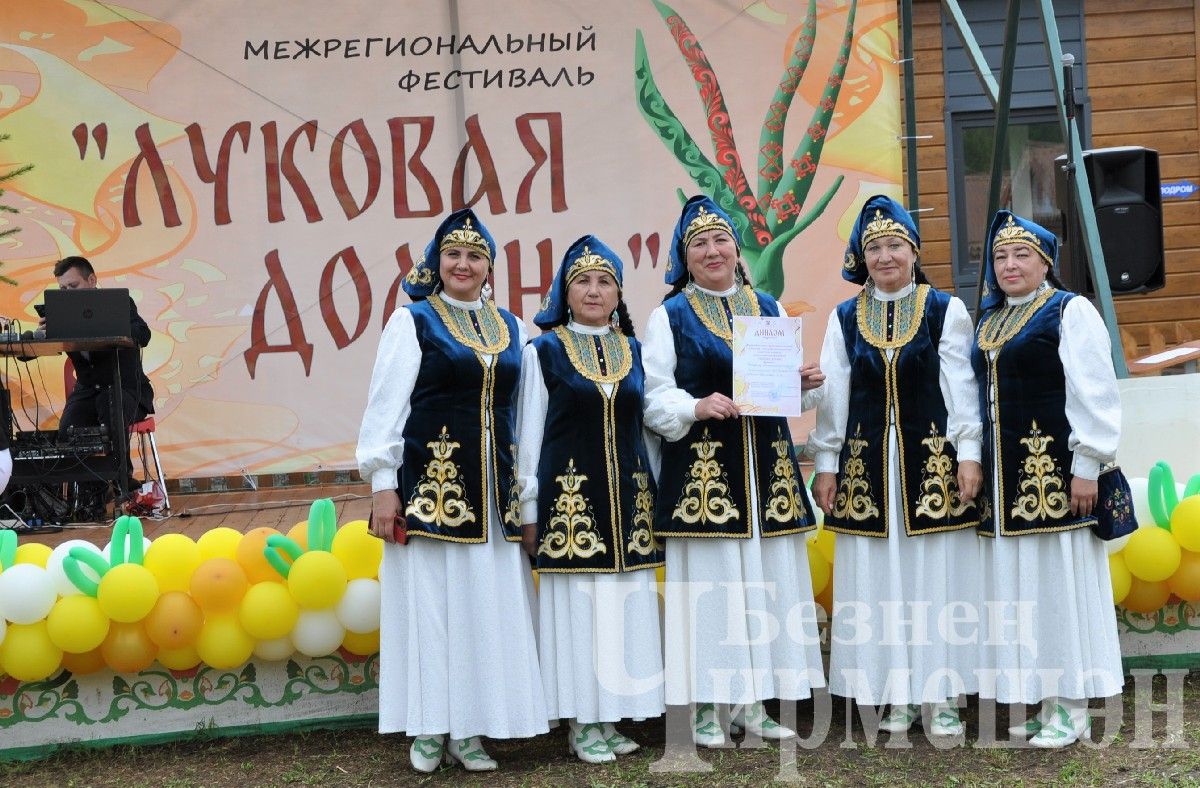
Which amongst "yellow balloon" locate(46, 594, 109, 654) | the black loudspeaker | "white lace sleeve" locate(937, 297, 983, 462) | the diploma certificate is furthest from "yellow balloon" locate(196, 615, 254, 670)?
the black loudspeaker

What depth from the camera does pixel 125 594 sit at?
3.37m

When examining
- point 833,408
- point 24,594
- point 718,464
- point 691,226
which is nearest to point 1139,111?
point 833,408

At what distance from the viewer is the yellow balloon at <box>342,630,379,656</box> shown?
3.55m

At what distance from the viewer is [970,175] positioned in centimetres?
844

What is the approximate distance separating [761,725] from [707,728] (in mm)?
156

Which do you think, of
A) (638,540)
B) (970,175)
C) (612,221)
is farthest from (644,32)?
(638,540)

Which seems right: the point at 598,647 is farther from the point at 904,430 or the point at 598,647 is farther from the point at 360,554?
the point at 904,430

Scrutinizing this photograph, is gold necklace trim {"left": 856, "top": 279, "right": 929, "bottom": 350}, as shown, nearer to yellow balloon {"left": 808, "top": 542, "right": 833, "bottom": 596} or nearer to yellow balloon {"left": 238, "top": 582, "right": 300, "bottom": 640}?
yellow balloon {"left": 808, "top": 542, "right": 833, "bottom": 596}

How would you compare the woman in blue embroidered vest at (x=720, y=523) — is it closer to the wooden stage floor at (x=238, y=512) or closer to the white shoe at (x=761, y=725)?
the white shoe at (x=761, y=725)

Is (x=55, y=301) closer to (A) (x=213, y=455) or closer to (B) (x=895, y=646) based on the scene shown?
(A) (x=213, y=455)

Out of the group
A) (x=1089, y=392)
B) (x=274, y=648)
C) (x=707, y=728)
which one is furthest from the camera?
(x=274, y=648)

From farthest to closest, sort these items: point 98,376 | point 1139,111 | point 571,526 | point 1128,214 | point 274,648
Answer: point 1139,111
point 98,376
point 1128,214
point 274,648
point 571,526

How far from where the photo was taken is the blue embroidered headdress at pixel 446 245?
3340 mm

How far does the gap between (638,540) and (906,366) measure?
2.93 ft
